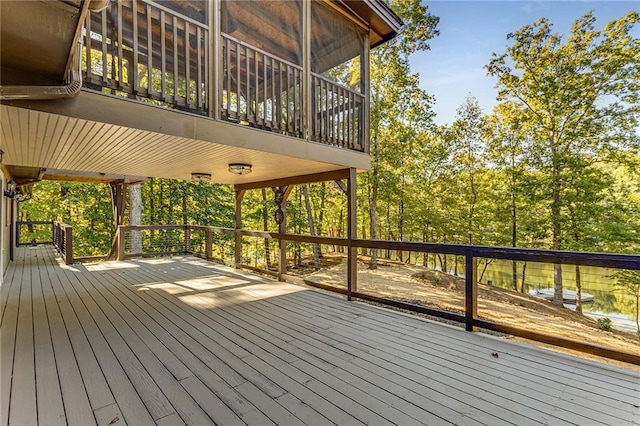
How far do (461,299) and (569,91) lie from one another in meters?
8.95

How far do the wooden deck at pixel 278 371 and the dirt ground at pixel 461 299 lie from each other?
4.27m

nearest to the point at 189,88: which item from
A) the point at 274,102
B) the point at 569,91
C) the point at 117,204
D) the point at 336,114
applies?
the point at 274,102

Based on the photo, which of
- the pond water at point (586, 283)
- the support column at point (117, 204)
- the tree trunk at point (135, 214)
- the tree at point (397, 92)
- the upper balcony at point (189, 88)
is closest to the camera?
the upper balcony at point (189, 88)

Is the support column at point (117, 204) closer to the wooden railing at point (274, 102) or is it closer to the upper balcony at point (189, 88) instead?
the upper balcony at point (189, 88)

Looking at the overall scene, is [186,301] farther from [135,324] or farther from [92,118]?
[92,118]

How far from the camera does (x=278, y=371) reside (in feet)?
7.94

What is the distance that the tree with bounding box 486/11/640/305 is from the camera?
10055 millimetres

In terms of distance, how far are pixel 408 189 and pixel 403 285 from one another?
6221 mm

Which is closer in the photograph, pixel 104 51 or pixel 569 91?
pixel 104 51

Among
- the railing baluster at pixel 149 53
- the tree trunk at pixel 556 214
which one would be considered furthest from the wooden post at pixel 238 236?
the tree trunk at pixel 556 214

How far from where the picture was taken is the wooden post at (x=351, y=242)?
4715 mm

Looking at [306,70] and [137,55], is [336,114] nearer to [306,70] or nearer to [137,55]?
[306,70]

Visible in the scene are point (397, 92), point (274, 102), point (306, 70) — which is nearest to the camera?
point (274, 102)

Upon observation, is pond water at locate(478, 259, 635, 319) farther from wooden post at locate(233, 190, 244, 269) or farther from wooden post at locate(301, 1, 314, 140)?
wooden post at locate(301, 1, 314, 140)
